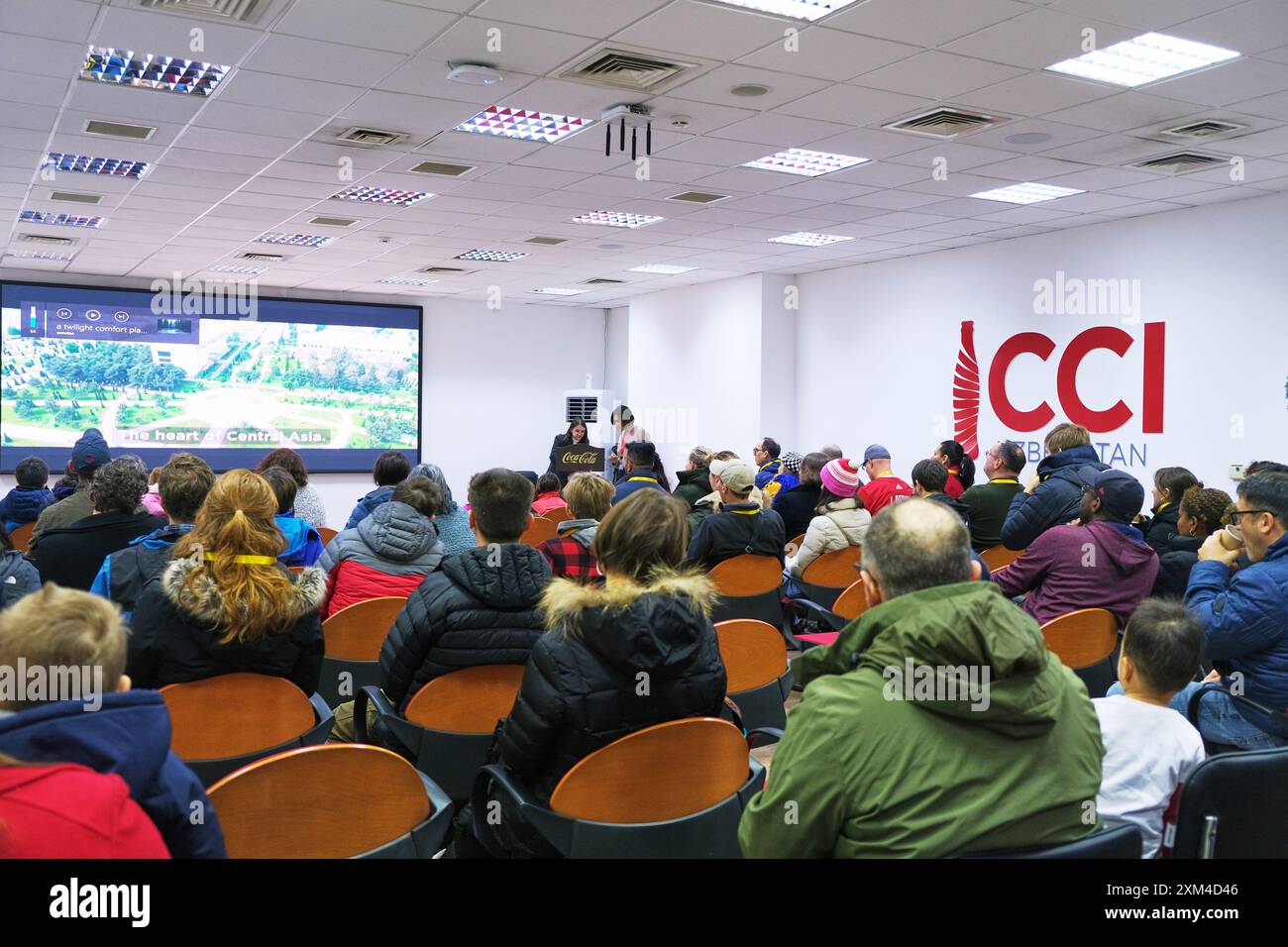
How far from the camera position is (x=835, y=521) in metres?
5.33

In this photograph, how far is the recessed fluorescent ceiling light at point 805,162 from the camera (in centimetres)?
666

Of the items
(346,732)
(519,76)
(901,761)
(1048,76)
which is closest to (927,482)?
(1048,76)

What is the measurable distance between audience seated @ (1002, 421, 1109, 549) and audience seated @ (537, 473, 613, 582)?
2.14 metres

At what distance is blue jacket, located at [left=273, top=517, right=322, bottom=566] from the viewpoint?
409 cm

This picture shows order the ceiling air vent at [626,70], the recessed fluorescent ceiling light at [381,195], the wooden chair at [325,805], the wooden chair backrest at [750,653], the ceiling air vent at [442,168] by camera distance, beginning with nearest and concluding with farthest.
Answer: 1. the wooden chair at [325,805]
2. the wooden chair backrest at [750,653]
3. the ceiling air vent at [626,70]
4. the ceiling air vent at [442,168]
5. the recessed fluorescent ceiling light at [381,195]

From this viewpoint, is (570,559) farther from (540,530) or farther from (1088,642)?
(540,530)

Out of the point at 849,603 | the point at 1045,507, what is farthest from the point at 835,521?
the point at 1045,507

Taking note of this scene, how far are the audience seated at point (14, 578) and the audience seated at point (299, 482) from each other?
2013mm

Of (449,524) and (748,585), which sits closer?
(449,524)

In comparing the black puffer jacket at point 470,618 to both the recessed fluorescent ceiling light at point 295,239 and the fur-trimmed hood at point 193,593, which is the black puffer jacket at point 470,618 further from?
the recessed fluorescent ceiling light at point 295,239

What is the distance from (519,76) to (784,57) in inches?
53.6

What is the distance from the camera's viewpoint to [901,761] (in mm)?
1492

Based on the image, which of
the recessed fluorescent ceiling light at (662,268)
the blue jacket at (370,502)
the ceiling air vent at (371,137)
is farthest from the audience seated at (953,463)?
the recessed fluorescent ceiling light at (662,268)

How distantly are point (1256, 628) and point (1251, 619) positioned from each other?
0.03 m
